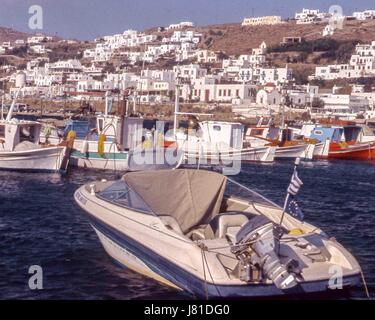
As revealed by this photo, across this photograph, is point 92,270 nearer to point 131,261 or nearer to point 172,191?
point 131,261

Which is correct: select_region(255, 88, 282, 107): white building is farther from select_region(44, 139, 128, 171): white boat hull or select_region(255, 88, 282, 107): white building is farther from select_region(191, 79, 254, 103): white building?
select_region(44, 139, 128, 171): white boat hull

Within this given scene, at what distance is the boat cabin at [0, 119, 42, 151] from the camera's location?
2559 centimetres

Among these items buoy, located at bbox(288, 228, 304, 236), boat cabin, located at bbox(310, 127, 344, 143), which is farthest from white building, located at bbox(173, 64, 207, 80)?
buoy, located at bbox(288, 228, 304, 236)

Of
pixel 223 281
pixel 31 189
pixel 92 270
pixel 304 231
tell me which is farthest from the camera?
pixel 31 189

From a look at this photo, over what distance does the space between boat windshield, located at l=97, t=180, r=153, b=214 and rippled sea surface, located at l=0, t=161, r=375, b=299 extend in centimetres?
123

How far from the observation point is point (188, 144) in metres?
32.8

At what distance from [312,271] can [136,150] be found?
18912 mm

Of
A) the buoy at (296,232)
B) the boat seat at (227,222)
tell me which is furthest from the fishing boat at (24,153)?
the buoy at (296,232)

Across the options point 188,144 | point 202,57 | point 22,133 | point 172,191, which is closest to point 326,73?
point 202,57

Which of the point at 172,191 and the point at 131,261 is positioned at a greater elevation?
the point at 172,191

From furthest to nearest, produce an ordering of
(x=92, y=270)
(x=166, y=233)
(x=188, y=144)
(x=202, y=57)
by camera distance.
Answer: (x=202, y=57), (x=188, y=144), (x=92, y=270), (x=166, y=233)

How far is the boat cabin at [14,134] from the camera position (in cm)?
2559

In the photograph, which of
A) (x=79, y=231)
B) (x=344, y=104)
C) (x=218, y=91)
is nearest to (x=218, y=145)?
(x=79, y=231)

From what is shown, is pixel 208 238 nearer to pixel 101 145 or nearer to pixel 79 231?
pixel 79 231
